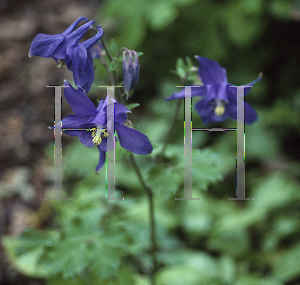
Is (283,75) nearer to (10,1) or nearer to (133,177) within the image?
(133,177)

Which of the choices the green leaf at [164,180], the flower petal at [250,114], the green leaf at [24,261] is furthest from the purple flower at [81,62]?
the green leaf at [24,261]

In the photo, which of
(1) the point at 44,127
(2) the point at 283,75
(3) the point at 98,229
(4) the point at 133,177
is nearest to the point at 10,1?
(1) the point at 44,127

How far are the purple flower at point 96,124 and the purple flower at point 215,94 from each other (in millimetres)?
422

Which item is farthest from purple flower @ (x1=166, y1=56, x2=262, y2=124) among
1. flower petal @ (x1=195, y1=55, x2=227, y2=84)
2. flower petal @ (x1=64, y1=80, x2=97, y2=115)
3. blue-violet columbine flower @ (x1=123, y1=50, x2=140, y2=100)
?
flower petal @ (x1=64, y1=80, x2=97, y2=115)

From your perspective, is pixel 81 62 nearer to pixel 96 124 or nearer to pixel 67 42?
pixel 67 42

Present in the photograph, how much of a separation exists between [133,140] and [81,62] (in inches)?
16.8

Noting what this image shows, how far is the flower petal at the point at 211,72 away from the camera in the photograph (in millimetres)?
1764

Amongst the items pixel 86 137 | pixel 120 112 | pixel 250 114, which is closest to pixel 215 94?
pixel 250 114

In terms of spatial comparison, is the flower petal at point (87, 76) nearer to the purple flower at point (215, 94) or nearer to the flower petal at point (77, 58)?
the flower petal at point (77, 58)

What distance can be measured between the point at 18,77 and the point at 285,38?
3803 mm

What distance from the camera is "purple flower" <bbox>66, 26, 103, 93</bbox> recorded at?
1445 mm

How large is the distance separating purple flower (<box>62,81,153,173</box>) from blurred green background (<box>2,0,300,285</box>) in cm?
19

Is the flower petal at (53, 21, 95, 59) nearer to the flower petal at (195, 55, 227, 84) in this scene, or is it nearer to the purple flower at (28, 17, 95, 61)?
the purple flower at (28, 17, 95, 61)

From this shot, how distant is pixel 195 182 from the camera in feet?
6.61
